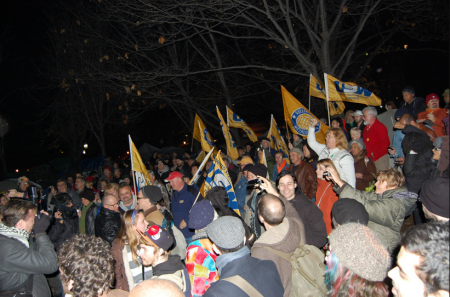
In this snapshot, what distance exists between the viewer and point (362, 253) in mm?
1973

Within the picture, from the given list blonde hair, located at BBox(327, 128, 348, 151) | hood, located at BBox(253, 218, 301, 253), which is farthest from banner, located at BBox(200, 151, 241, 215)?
hood, located at BBox(253, 218, 301, 253)

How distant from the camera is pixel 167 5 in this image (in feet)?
29.9

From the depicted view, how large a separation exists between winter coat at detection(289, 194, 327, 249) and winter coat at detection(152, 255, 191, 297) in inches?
61.6

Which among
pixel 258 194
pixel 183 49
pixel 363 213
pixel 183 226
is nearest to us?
pixel 363 213

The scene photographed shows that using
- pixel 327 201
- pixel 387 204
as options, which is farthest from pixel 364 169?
pixel 387 204

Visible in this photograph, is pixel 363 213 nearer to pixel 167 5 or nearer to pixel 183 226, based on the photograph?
pixel 183 226

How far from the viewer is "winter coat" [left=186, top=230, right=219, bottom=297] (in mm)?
2889

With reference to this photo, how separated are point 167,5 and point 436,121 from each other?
761 centimetres

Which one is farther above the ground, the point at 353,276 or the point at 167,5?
the point at 167,5

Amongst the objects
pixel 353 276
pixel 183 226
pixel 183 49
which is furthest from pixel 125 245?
pixel 183 49

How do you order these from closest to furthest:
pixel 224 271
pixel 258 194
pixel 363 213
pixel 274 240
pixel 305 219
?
1. pixel 224 271
2. pixel 363 213
3. pixel 274 240
4. pixel 305 219
5. pixel 258 194

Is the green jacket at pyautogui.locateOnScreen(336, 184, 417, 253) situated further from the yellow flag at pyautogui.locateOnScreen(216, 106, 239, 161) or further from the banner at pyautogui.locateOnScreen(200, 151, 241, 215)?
the yellow flag at pyautogui.locateOnScreen(216, 106, 239, 161)

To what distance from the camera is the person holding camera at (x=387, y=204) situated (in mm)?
2959

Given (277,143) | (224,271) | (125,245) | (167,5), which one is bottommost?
(277,143)
